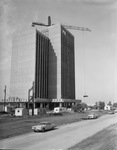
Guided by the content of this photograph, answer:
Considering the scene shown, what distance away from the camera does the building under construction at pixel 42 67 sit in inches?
4911

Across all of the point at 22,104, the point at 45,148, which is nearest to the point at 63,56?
the point at 22,104

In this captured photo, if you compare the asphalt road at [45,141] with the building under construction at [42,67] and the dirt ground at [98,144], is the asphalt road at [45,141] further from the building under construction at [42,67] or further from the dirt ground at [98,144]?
the building under construction at [42,67]

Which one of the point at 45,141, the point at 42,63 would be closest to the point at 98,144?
the point at 45,141

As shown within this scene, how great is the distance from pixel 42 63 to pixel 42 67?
263 cm

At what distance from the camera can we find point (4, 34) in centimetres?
722

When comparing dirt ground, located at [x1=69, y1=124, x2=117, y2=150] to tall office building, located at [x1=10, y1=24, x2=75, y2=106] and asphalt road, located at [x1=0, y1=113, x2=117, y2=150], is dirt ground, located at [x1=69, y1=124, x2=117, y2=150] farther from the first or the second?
tall office building, located at [x1=10, y1=24, x2=75, y2=106]

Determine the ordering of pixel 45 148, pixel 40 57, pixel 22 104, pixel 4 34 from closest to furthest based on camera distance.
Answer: pixel 4 34, pixel 45 148, pixel 22 104, pixel 40 57

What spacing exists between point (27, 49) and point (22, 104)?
111ft

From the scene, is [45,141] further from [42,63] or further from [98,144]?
[42,63]

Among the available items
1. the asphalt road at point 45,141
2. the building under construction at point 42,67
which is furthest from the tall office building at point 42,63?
the asphalt road at point 45,141

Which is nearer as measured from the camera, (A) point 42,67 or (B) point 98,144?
(B) point 98,144

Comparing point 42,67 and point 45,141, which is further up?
point 42,67

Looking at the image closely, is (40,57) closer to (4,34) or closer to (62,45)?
(62,45)

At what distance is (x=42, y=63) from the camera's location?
13300cm
